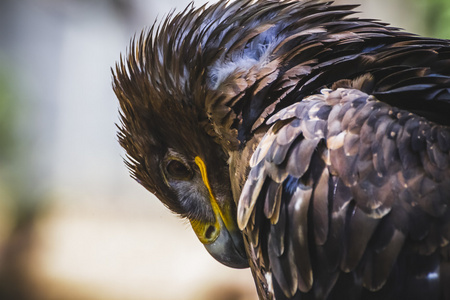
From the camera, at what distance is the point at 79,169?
4.78m

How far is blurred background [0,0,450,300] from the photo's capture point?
3965mm

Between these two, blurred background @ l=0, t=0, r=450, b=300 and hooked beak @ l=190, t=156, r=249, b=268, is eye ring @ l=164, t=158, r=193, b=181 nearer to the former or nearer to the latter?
hooked beak @ l=190, t=156, r=249, b=268

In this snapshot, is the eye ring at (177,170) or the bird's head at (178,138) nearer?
the bird's head at (178,138)

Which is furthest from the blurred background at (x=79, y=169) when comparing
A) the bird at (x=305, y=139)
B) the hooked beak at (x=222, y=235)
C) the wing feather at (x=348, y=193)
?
the wing feather at (x=348, y=193)

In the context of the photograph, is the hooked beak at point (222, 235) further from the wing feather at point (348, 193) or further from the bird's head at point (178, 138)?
the wing feather at point (348, 193)

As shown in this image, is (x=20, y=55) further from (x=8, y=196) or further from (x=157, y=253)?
(x=157, y=253)

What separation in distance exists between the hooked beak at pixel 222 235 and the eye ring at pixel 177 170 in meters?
0.09

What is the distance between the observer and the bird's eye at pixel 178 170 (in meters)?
2.33

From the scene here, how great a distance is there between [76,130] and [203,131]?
291 cm

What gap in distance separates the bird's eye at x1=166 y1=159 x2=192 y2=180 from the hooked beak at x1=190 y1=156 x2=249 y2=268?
0.09 meters

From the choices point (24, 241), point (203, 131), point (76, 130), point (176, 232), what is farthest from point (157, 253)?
point (203, 131)

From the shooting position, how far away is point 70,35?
4.91 metres

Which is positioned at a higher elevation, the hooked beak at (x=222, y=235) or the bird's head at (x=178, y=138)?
the bird's head at (x=178, y=138)

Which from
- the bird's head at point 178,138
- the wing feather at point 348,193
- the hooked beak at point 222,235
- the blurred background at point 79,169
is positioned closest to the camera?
the wing feather at point 348,193
